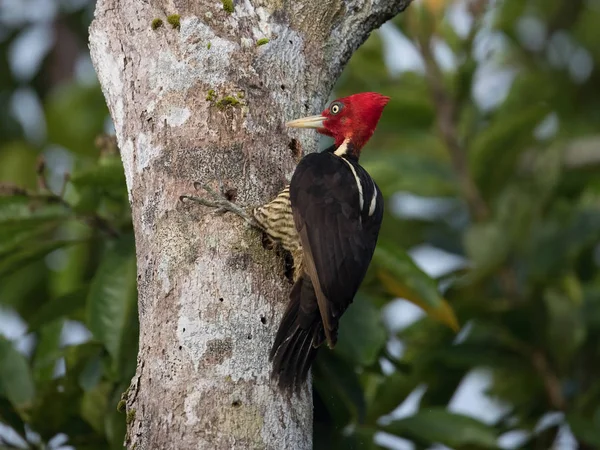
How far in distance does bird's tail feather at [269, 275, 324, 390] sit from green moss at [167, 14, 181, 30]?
1.12 m

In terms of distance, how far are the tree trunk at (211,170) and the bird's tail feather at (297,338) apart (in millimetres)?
39

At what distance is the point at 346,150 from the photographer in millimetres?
4789

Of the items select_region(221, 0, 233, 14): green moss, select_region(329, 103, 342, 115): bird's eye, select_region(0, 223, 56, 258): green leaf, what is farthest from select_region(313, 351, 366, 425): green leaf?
select_region(221, 0, 233, 14): green moss

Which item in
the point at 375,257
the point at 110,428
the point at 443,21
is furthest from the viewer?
the point at 443,21

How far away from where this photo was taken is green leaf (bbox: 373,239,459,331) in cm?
450

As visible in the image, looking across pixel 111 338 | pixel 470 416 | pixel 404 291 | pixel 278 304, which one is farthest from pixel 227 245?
pixel 470 416

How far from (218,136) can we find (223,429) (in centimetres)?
117

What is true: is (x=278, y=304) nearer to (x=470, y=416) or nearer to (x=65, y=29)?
(x=470, y=416)

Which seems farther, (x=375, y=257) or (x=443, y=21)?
(x=443, y=21)

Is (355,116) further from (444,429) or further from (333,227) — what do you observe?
(444,429)

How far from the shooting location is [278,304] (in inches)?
142

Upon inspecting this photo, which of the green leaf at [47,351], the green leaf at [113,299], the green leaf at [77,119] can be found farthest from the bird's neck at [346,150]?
the green leaf at [77,119]

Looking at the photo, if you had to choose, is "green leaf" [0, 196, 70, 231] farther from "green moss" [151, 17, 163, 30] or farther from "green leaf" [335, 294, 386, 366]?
"green leaf" [335, 294, 386, 366]

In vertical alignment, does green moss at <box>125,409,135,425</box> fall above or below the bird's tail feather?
below
